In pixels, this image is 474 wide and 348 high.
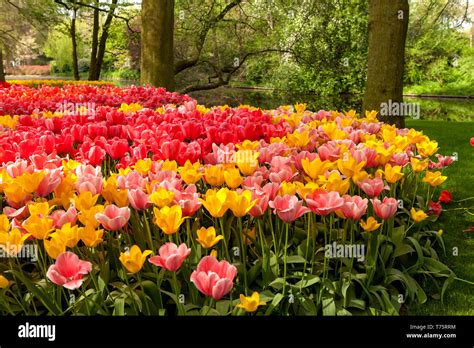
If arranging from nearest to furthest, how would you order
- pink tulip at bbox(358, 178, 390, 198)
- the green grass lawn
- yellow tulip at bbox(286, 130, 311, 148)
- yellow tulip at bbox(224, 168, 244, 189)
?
yellow tulip at bbox(224, 168, 244, 189) → pink tulip at bbox(358, 178, 390, 198) → the green grass lawn → yellow tulip at bbox(286, 130, 311, 148)

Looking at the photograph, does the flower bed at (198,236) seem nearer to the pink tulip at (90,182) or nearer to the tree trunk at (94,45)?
the pink tulip at (90,182)

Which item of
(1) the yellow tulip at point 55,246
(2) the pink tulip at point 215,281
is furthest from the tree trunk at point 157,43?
(2) the pink tulip at point 215,281

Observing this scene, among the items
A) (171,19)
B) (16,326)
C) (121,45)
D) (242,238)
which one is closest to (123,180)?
(242,238)

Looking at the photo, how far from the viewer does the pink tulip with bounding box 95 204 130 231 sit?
2357 mm

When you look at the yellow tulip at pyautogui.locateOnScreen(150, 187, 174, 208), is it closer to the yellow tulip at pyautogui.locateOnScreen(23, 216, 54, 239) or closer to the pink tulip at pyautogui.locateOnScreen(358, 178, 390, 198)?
the yellow tulip at pyautogui.locateOnScreen(23, 216, 54, 239)

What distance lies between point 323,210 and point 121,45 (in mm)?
29910

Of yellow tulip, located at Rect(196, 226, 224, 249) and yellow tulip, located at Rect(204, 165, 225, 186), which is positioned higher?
yellow tulip, located at Rect(204, 165, 225, 186)

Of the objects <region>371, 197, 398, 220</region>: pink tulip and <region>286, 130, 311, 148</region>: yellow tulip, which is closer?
<region>371, 197, 398, 220</region>: pink tulip

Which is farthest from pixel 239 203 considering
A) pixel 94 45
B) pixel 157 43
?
pixel 94 45

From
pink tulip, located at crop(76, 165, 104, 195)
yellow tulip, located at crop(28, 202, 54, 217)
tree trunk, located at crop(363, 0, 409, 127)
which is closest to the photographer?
yellow tulip, located at crop(28, 202, 54, 217)

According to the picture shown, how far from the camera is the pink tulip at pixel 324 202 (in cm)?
254

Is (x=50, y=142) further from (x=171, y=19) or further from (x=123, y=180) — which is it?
(x=171, y=19)

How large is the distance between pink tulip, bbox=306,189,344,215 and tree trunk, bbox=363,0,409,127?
237 inches

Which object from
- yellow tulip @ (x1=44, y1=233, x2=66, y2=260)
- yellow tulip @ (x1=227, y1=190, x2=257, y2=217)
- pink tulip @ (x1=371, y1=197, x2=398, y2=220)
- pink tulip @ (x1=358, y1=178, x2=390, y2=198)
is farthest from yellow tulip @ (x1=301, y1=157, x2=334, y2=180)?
yellow tulip @ (x1=44, y1=233, x2=66, y2=260)
